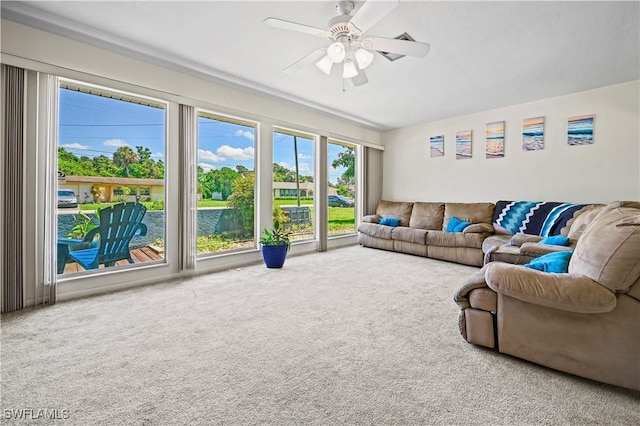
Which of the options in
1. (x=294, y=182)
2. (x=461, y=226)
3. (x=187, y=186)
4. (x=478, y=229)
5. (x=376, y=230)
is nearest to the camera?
(x=187, y=186)

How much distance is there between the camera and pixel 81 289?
3016mm

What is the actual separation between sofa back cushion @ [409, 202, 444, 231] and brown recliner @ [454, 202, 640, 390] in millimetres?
3522

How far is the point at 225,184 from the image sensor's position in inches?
170

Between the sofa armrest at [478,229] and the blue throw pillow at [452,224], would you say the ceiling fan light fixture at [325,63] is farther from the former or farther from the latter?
the blue throw pillow at [452,224]

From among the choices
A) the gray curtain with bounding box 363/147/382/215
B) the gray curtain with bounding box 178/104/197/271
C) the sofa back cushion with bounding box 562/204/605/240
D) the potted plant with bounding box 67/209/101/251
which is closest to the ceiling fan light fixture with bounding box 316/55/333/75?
the gray curtain with bounding box 178/104/197/271

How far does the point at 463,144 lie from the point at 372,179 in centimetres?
197

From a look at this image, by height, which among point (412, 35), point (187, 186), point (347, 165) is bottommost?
point (187, 186)

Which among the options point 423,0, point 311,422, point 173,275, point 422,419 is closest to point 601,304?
point 422,419

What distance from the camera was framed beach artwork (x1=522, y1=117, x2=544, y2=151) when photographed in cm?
470

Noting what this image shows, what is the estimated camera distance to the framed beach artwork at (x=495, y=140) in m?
5.10

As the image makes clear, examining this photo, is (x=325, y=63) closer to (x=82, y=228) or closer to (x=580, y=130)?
(x=82, y=228)

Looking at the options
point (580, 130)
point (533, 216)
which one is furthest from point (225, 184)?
point (580, 130)

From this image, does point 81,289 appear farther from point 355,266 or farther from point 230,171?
point 355,266

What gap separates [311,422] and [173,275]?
9.71 feet
